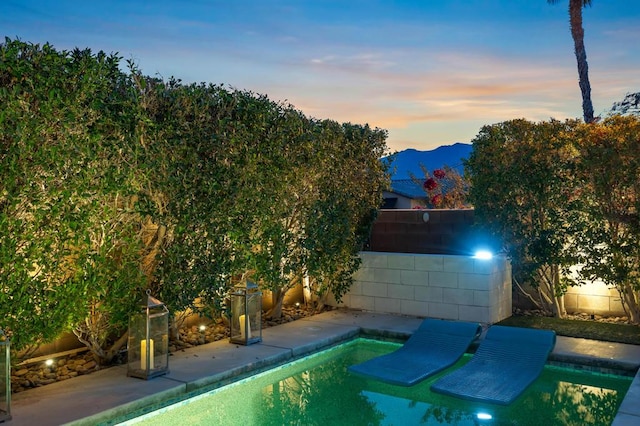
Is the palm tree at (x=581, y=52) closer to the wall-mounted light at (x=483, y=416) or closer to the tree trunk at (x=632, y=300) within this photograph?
the tree trunk at (x=632, y=300)

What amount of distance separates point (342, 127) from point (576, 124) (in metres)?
3.36

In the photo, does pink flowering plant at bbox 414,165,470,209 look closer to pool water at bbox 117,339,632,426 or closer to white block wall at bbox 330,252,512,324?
white block wall at bbox 330,252,512,324

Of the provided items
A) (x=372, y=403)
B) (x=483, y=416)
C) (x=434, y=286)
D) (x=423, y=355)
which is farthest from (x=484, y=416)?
(x=434, y=286)

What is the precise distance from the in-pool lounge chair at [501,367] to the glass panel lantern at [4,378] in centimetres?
392

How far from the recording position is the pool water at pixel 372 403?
5.50 m

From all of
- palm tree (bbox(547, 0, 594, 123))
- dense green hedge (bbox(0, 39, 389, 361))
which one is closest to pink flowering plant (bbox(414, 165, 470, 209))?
palm tree (bbox(547, 0, 594, 123))

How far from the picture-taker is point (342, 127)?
924cm

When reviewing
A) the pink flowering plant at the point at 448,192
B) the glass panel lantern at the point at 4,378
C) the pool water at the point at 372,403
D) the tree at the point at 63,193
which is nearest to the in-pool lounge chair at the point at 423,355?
Result: the pool water at the point at 372,403

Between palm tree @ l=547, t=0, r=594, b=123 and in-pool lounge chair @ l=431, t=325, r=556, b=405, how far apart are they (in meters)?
13.6

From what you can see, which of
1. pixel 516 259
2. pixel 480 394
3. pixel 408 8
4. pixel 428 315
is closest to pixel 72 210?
pixel 480 394

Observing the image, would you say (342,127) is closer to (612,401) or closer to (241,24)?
(241,24)

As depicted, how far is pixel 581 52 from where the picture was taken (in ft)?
61.6

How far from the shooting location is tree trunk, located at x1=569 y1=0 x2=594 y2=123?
1866 centimetres

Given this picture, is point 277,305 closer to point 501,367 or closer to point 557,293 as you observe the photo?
point 501,367
